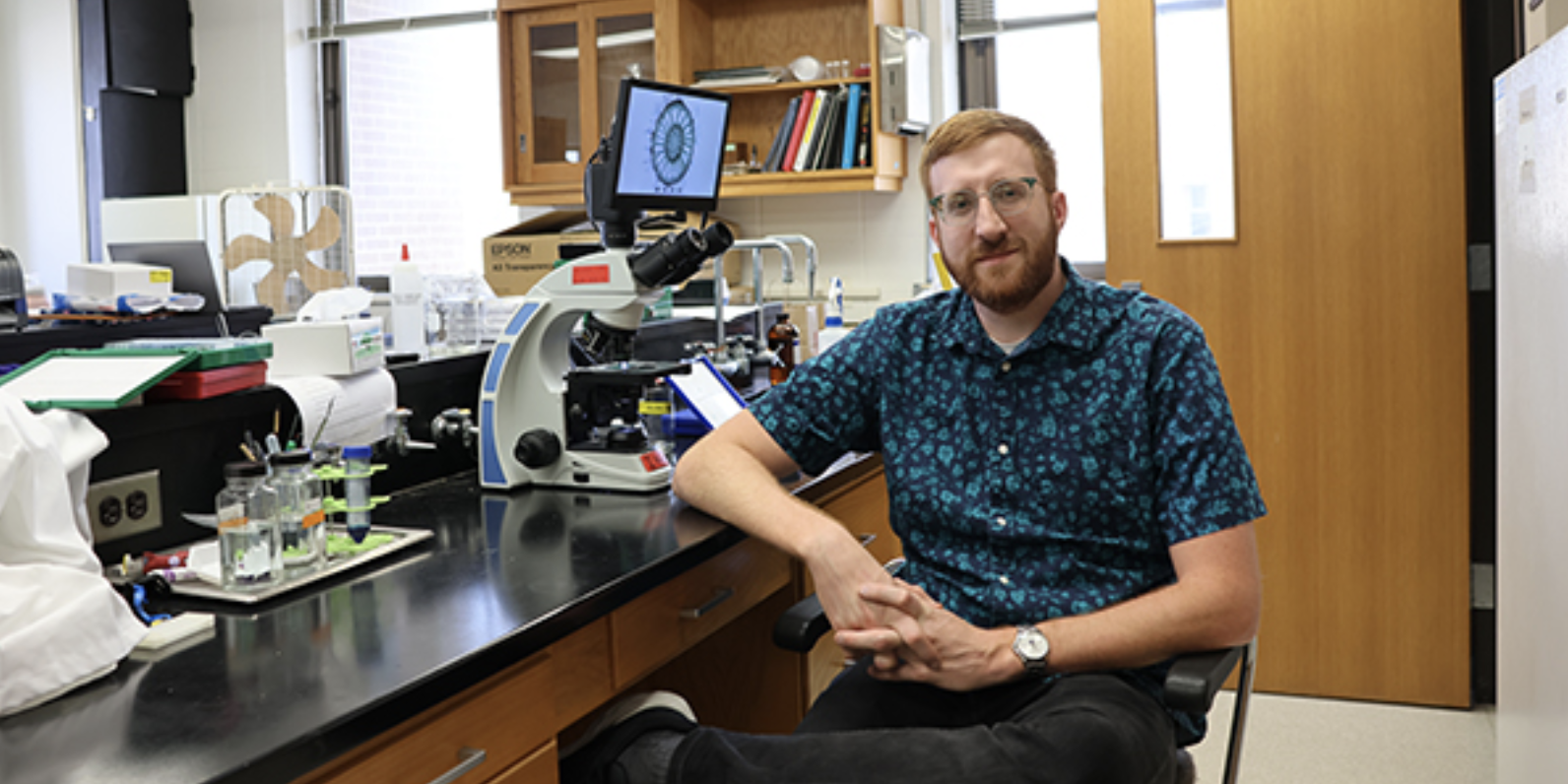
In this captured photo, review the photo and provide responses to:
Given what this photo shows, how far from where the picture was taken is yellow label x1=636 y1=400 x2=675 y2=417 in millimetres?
2203

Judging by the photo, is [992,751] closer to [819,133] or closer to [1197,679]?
[1197,679]

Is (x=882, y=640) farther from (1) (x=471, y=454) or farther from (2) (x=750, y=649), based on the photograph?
(1) (x=471, y=454)

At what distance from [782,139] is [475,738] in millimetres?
3367

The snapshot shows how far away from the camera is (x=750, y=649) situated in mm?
2361

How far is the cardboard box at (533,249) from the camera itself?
184 inches

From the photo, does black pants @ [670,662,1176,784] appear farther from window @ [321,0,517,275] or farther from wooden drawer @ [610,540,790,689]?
window @ [321,0,517,275]

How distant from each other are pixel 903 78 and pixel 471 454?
2.38 m

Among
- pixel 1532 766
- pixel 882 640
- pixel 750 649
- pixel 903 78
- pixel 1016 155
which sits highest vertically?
pixel 903 78

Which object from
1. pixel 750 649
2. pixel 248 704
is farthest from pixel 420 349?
pixel 248 704

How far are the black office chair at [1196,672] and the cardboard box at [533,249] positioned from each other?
3.00 metres

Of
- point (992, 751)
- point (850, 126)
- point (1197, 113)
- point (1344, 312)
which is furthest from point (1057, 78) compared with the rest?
point (992, 751)

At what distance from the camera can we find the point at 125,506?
171cm

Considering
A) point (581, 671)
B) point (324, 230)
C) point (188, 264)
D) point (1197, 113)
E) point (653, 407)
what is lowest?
point (581, 671)

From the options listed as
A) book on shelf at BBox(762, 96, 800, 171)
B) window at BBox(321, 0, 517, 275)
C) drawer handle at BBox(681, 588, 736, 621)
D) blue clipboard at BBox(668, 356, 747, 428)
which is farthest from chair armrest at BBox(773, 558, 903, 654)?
window at BBox(321, 0, 517, 275)
